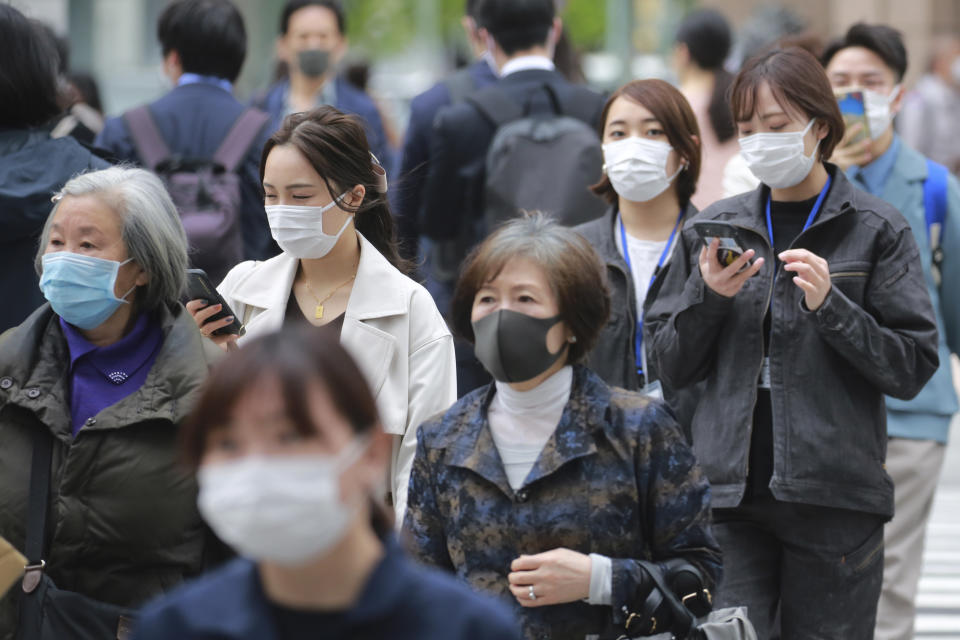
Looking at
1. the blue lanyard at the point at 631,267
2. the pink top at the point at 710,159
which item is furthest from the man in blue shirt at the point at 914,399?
the pink top at the point at 710,159

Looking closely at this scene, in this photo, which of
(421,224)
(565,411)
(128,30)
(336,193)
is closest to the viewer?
(565,411)

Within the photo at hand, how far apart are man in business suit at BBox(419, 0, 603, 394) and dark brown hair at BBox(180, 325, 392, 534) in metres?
4.56

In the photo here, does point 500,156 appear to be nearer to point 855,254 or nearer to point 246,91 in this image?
point 855,254

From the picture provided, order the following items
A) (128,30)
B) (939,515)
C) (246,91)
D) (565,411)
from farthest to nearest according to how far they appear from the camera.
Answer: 1. (128,30)
2. (246,91)
3. (939,515)
4. (565,411)

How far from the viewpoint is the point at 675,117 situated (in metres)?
5.74

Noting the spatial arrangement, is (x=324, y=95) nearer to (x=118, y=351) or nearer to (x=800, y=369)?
(x=800, y=369)

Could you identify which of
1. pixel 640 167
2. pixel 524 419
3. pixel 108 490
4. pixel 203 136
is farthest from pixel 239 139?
pixel 524 419

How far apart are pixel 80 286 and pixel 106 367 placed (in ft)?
0.74

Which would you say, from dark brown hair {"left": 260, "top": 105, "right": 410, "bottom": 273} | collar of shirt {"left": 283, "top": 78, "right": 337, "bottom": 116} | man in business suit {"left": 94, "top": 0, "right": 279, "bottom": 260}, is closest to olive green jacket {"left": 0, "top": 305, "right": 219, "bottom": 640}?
dark brown hair {"left": 260, "top": 105, "right": 410, "bottom": 273}

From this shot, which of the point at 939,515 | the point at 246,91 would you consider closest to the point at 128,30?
the point at 246,91

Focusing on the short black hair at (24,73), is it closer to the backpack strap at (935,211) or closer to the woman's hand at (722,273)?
the woman's hand at (722,273)

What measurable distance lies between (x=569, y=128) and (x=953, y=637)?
318 centimetres

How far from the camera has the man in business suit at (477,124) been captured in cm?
729

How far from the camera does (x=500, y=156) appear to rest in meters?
6.89
